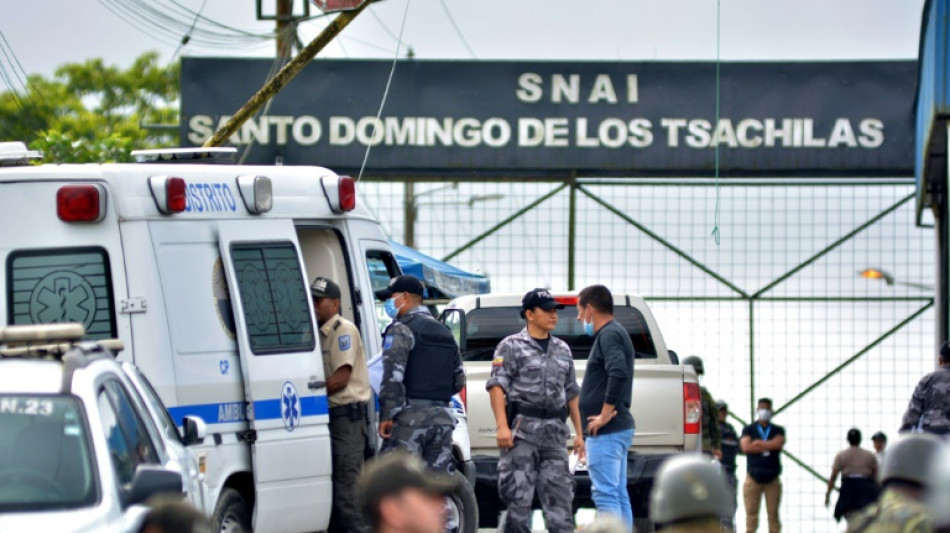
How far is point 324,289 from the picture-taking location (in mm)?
10430

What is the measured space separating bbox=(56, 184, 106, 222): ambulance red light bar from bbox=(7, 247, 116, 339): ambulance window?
181 mm

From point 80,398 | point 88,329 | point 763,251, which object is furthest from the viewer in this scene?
point 763,251

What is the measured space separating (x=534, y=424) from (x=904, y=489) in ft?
17.7

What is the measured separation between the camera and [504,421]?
426 inches

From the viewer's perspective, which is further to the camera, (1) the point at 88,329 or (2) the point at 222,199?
(2) the point at 222,199

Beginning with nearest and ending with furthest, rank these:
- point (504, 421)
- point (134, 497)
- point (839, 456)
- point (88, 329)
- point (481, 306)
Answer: point (134, 497) < point (88, 329) < point (504, 421) < point (481, 306) < point (839, 456)

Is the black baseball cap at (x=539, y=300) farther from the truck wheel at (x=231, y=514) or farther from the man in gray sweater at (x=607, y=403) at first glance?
the truck wheel at (x=231, y=514)

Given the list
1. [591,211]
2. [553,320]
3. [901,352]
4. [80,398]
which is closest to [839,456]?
[901,352]

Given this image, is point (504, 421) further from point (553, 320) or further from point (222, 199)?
point (222, 199)

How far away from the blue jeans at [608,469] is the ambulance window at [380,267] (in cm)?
177

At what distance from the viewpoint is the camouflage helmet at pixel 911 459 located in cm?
556

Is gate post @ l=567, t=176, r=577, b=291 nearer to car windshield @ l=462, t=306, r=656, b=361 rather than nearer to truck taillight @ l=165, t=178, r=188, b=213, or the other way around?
car windshield @ l=462, t=306, r=656, b=361

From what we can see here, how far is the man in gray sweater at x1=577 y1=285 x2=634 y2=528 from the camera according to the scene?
1100cm

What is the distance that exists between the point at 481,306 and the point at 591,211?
7187 millimetres
